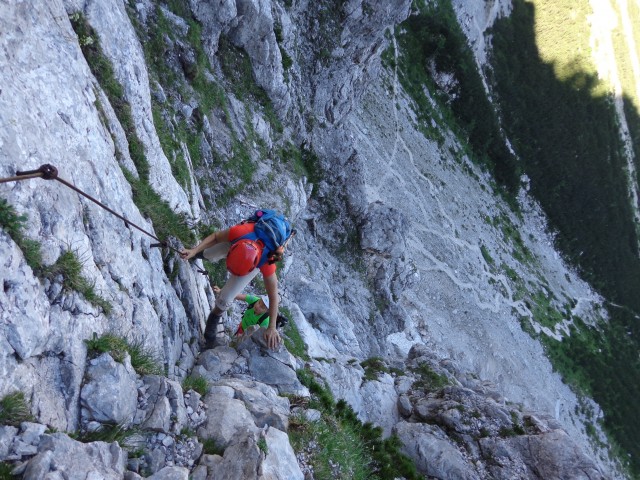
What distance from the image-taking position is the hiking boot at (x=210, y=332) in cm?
1034

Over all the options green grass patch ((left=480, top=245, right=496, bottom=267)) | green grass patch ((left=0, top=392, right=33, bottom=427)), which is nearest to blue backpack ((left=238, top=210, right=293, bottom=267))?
green grass patch ((left=0, top=392, right=33, bottom=427))

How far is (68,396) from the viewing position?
5.51 metres

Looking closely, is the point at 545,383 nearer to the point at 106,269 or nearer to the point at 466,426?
the point at 466,426

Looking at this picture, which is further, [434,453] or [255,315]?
[434,453]

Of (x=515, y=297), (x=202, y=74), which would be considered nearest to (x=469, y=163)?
(x=515, y=297)

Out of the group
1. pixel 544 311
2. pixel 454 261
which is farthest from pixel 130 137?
pixel 544 311

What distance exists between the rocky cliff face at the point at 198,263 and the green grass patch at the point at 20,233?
0.22 ft

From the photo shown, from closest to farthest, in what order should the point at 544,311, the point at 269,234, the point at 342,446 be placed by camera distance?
the point at 269,234, the point at 342,446, the point at 544,311

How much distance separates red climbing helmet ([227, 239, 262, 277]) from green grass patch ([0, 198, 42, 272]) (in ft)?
11.2

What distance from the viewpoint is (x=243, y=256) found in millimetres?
8359

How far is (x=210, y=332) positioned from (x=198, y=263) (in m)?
2.33

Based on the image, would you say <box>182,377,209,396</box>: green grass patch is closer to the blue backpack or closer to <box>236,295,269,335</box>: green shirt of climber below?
the blue backpack

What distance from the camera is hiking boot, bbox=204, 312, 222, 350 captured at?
407 inches

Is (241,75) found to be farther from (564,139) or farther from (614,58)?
(614,58)
